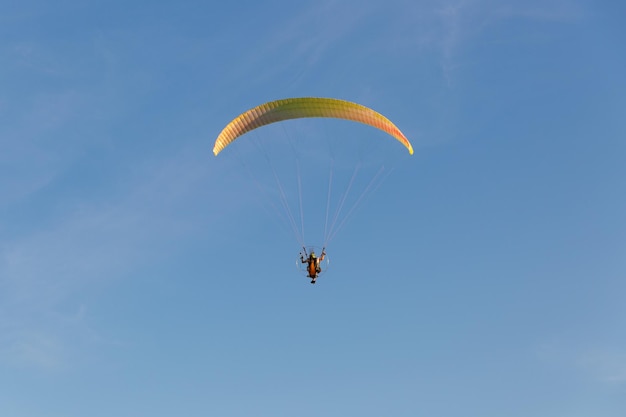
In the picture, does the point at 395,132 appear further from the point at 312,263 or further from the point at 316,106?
the point at 312,263

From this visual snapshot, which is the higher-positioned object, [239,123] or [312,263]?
[239,123]

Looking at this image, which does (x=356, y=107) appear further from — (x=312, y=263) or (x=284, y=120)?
(x=312, y=263)

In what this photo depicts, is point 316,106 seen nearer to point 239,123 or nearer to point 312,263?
point 239,123

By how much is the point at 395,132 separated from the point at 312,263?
9.77 meters

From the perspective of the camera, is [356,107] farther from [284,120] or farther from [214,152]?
[214,152]

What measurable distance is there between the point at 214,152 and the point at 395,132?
11.4m

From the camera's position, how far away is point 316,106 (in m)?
53.3

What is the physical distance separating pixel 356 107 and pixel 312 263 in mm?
10251

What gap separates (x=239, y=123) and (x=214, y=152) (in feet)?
→ 7.90

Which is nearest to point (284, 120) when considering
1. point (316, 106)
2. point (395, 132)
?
point (316, 106)

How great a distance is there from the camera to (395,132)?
55.2 m

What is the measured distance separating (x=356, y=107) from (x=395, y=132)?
3.40 m

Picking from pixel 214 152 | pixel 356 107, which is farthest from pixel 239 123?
pixel 356 107

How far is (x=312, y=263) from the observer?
55750mm
